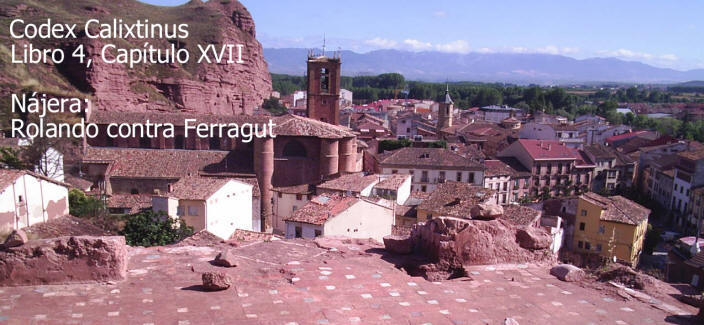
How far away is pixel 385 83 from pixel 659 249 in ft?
483

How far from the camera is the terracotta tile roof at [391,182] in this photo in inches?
1204

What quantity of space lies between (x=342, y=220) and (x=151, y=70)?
193 ft

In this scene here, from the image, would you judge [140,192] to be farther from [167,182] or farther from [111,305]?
[111,305]

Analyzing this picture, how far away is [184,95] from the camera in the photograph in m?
72.2

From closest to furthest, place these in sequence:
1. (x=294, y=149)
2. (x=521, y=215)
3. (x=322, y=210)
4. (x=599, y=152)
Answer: (x=322, y=210), (x=521, y=215), (x=294, y=149), (x=599, y=152)

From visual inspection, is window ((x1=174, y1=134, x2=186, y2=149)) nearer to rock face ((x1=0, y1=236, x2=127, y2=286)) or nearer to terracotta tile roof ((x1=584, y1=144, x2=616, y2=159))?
rock face ((x1=0, y1=236, x2=127, y2=286))

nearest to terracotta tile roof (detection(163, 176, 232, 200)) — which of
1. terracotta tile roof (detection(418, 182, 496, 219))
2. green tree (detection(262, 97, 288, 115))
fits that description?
terracotta tile roof (detection(418, 182, 496, 219))

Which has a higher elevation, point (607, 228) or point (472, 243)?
point (472, 243)

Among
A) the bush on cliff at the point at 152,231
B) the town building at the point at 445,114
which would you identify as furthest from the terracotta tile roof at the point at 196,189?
the town building at the point at 445,114

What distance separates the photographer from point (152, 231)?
22250 mm

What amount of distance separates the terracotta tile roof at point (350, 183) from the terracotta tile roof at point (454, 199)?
4.05m

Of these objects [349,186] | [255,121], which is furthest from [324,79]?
[349,186]

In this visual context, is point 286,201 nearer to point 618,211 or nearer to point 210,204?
point 210,204

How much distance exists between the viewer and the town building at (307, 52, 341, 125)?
1745 inches
